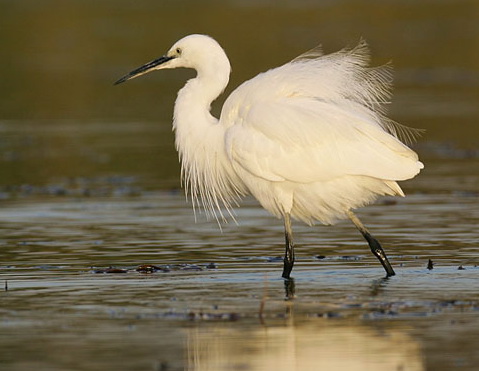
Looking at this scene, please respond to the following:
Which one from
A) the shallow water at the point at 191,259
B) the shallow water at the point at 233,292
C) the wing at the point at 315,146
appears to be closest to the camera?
the shallow water at the point at 233,292

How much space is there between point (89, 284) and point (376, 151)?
8.47ft

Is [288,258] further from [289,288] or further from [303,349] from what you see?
[303,349]

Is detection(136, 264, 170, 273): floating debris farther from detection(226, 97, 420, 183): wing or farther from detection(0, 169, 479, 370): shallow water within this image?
detection(226, 97, 420, 183): wing

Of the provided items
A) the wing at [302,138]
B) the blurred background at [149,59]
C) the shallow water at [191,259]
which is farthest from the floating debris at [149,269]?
the blurred background at [149,59]

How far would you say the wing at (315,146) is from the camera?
1070 cm

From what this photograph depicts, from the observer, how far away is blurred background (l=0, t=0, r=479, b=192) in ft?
64.4

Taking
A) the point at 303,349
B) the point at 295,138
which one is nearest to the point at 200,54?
the point at 295,138

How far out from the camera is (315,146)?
427 inches

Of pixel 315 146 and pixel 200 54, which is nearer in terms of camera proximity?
pixel 315 146

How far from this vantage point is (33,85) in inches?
1201

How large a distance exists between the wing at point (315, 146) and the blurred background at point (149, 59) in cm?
601

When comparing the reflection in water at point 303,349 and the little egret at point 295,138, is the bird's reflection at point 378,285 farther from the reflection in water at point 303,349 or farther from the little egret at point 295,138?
the reflection in water at point 303,349

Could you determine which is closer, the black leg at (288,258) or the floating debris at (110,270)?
the black leg at (288,258)

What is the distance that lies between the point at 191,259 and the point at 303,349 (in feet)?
12.6
